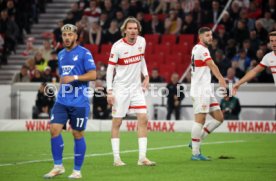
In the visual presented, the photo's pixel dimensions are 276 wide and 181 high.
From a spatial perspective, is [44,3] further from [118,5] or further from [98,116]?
[98,116]

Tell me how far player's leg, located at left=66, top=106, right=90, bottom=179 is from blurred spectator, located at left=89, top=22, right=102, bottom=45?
659 inches

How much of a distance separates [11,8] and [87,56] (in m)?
19.3

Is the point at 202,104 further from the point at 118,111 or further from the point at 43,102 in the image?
the point at 43,102

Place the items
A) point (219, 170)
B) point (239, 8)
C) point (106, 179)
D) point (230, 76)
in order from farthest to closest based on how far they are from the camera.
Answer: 1. point (239, 8)
2. point (230, 76)
3. point (219, 170)
4. point (106, 179)

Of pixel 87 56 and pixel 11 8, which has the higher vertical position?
pixel 11 8

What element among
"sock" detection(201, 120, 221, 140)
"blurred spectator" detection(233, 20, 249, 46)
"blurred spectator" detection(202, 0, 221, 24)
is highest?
"blurred spectator" detection(202, 0, 221, 24)

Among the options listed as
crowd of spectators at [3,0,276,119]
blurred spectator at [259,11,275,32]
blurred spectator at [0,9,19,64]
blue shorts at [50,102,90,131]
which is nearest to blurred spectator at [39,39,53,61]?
crowd of spectators at [3,0,276,119]

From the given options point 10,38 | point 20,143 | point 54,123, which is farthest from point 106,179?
point 10,38

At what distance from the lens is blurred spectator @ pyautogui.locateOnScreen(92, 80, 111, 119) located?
24922mm

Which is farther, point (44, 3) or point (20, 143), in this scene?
point (44, 3)

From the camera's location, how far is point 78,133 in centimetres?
1127

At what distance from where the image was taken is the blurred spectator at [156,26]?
27656 millimetres

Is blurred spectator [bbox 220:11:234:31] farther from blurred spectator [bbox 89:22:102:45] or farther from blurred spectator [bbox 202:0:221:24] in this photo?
blurred spectator [bbox 89:22:102:45]

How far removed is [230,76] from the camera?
2409 centimetres
